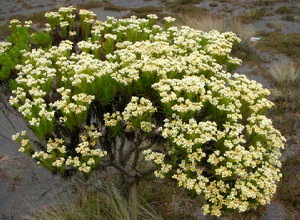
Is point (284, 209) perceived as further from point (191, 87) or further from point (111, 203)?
point (191, 87)

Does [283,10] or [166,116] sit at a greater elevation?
[166,116]

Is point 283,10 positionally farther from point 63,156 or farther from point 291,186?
point 63,156

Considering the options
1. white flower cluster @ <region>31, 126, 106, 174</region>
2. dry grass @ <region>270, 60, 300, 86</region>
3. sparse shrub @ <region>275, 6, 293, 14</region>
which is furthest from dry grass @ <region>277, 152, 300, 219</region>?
sparse shrub @ <region>275, 6, 293, 14</region>

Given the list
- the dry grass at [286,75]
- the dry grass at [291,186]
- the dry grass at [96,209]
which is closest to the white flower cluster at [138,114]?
the dry grass at [96,209]

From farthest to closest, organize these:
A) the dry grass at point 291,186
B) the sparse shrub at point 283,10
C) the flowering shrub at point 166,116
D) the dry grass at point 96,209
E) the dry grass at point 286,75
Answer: the sparse shrub at point 283,10 < the dry grass at point 286,75 < the dry grass at point 291,186 < the dry grass at point 96,209 < the flowering shrub at point 166,116

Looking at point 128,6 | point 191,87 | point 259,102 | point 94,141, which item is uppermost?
point 191,87

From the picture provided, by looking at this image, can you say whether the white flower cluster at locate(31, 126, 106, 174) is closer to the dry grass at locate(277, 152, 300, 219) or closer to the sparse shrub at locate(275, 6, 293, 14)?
the dry grass at locate(277, 152, 300, 219)

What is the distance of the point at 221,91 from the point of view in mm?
3242

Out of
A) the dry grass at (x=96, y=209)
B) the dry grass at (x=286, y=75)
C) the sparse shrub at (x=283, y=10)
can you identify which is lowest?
the sparse shrub at (x=283, y=10)

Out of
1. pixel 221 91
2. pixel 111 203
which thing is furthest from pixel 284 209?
pixel 221 91

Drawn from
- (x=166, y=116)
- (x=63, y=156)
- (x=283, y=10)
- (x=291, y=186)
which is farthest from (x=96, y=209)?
(x=283, y=10)

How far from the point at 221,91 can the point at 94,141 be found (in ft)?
4.38

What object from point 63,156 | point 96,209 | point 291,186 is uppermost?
point 63,156

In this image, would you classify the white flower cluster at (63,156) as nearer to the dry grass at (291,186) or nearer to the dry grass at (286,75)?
the dry grass at (291,186)
